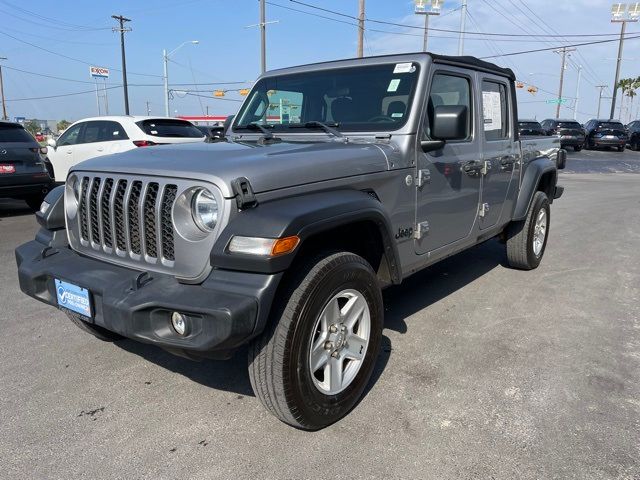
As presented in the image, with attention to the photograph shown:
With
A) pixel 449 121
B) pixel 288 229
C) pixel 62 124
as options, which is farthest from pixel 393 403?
pixel 62 124

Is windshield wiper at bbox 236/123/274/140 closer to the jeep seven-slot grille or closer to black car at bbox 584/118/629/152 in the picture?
the jeep seven-slot grille

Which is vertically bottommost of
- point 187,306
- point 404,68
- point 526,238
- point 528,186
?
point 526,238

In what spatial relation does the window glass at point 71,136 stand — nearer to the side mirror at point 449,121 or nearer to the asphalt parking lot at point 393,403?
the asphalt parking lot at point 393,403

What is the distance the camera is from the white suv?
9.15m

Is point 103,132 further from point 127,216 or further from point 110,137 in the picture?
point 127,216

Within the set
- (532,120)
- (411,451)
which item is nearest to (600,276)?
(411,451)

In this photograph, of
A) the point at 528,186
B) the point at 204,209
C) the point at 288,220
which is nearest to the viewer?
the point at 288,220

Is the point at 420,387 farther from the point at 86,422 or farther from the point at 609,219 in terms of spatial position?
the point at 609,219

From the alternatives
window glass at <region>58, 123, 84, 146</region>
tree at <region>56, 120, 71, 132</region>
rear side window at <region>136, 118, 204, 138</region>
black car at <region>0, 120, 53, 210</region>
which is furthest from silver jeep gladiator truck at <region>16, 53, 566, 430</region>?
tree at <region>56, 120, 71, 132</region>

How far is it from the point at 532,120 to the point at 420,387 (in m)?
23.2

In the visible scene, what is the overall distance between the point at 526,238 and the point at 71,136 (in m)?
9.07

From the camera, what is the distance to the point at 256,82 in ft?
14.5

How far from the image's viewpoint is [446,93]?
3.81 metres

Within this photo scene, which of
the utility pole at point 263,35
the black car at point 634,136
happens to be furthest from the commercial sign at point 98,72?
the black car at point 634,136
